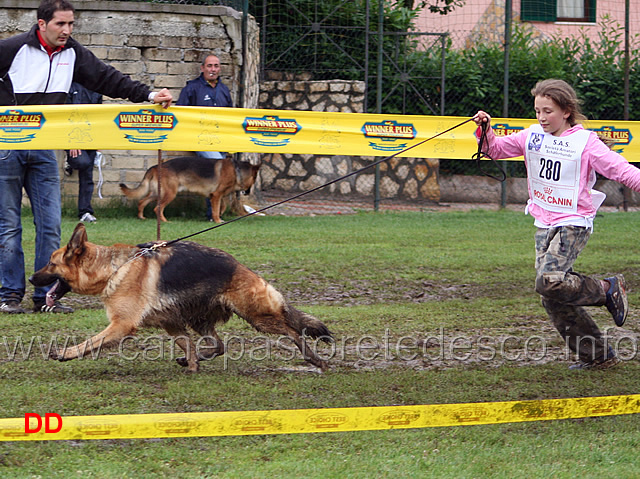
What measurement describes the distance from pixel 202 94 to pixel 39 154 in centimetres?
588

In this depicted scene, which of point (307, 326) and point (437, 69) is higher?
point (437, 69)

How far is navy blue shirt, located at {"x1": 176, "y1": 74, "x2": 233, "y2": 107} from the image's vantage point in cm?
1238

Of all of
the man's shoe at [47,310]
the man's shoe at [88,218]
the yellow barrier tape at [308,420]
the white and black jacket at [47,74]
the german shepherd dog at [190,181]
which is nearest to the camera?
the yellow barrier tape at [308,420]

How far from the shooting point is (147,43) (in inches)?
525

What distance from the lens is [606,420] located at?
4332 mm

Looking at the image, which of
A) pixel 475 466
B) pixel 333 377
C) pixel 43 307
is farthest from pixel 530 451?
pixel 43 307

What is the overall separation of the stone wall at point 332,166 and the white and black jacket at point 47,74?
9.59 m

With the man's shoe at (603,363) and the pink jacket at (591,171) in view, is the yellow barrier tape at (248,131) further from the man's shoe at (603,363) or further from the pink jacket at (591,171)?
the man's shoe at (603,363)

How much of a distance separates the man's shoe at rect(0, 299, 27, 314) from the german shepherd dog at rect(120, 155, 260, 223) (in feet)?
19.1

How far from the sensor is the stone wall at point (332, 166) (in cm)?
1627

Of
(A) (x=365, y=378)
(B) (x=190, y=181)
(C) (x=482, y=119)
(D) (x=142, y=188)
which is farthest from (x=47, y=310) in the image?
(D) (x=142, y=188)

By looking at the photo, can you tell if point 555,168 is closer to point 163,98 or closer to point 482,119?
point 482,119

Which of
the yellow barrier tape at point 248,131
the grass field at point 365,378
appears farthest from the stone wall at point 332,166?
the yellow barrier tape at point 248,131

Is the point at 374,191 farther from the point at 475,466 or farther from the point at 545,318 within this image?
the point at 475,466
